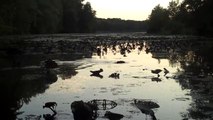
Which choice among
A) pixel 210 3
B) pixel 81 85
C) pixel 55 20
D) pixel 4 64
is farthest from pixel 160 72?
pixel 55 20

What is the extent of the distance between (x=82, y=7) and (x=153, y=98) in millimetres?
143127

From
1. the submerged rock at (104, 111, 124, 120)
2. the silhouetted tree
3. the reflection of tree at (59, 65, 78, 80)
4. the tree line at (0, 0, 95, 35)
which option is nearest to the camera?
the submerged rock at (104, 111, 124, 120)

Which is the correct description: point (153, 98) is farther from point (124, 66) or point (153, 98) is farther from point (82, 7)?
point (82, 7)

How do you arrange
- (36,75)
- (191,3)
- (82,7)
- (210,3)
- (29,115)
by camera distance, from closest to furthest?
(29,115) → (36,75) → (210,3) → (191,3) → (82,7)

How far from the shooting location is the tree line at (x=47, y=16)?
8307cm

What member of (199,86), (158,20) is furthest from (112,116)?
(158,20)

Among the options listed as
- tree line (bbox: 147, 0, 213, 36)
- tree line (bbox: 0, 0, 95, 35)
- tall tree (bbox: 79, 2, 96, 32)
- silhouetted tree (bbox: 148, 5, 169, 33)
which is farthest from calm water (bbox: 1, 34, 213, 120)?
silhouetted tree (bbox: 148, 5, 169, 33)

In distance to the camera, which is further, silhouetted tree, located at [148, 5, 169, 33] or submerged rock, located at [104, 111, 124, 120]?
silhouetted tree, located at [148, 5, 169, 33]

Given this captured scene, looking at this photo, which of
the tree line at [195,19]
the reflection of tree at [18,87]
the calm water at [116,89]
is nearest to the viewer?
the calm water at [116,89]

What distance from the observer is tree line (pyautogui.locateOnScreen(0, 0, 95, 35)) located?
273ft

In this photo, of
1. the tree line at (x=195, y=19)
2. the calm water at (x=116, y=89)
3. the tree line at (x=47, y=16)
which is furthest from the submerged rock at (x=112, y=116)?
the tree line at (x=195, y=19)

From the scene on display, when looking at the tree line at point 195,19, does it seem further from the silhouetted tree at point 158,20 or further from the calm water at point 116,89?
the calm water at point 116,89

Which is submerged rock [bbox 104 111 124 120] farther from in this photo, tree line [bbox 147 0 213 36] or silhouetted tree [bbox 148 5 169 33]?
silhouetted tree [bbox 148 5 169 33]

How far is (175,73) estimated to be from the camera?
33.3 meters
